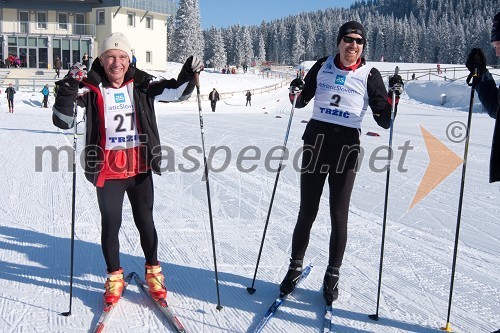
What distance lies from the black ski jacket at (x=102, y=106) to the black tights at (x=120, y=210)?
0.40 feet

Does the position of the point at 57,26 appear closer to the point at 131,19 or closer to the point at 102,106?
the point at 131,19

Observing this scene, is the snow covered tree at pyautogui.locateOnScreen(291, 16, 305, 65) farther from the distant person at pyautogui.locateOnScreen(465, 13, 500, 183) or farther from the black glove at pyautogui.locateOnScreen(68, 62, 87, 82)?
the black glove at pyautogui.locateOnScreen(68, 62, 87, 82)

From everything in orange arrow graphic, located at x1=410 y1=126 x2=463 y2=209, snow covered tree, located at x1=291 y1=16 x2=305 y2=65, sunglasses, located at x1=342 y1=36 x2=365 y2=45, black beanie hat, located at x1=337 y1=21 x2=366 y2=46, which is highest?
snow covered tree, located at x1=291 y1=16 x2=305 y2=65

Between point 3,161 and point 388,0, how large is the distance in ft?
699

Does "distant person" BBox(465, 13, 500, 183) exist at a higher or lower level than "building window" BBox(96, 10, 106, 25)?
lower

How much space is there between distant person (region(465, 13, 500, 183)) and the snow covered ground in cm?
113

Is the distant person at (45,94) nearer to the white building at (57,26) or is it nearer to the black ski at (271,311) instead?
the white building at (57,26)

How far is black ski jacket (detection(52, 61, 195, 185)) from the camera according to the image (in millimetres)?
3016

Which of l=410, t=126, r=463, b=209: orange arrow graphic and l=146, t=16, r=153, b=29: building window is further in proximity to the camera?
l=146, t=16, r=153, b=29: building window

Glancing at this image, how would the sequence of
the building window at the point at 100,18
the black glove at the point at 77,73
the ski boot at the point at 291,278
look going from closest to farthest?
the black glove at the point at 77,73
the ski boot at the point at 291,278
the building window at the point at 100,18

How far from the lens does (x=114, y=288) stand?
324 centimetres

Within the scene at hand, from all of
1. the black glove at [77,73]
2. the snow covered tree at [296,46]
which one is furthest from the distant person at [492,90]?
the snow covered tree at [296,46]

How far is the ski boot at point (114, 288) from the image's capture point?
10.5 ft

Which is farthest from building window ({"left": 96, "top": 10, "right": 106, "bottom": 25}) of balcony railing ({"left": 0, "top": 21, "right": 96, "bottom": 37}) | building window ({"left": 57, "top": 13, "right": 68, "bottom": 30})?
building window ({"left": 57, "top": 13, "right": 68, "bottom": 30})
